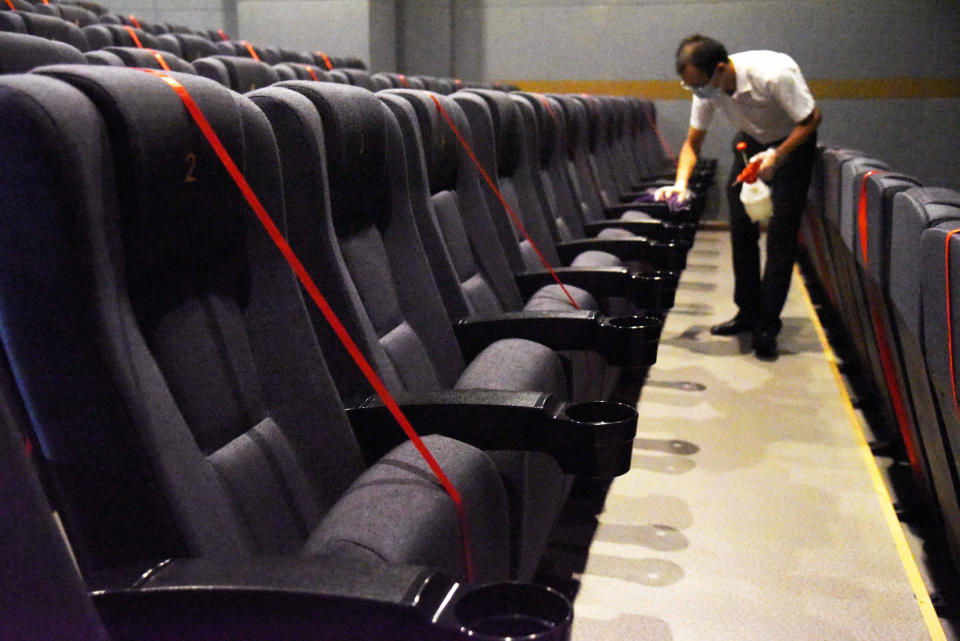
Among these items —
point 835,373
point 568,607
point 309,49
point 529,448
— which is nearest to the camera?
point 568,607

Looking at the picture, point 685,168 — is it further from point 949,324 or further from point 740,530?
point 949,324

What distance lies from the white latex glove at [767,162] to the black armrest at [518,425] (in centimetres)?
170

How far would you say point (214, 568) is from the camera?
1.83 feet

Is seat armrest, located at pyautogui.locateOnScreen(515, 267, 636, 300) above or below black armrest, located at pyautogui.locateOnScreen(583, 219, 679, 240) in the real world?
above

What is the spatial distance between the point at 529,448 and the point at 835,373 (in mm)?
1700

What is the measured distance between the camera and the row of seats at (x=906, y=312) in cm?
111

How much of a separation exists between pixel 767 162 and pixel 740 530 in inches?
48.2

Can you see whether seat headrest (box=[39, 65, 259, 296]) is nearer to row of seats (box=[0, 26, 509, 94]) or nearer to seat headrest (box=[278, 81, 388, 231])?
seat headrest (box=[278, 81, 388, 231])

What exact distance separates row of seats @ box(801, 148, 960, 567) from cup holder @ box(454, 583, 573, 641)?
0.73m

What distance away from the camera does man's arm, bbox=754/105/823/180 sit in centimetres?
238

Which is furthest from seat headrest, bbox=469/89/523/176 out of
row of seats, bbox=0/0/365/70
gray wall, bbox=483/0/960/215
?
gray wall, bbox=483/0/960/215

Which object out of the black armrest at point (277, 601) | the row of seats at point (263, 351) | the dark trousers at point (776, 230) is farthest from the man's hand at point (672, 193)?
the black armrest at point (277, 601)

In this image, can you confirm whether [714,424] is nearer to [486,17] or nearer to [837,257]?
[837,257]

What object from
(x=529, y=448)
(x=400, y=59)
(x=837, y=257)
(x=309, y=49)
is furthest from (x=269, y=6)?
(x=529, y=448)
